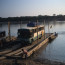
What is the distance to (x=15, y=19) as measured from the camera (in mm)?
Answer: 114625

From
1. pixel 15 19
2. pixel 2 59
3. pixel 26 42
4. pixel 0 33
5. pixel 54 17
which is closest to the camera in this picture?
pixel 2 59

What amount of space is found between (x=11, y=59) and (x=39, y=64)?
2.95 m

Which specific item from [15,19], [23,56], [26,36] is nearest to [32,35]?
[26,36]

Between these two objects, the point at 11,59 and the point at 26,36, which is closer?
the point at 11,59

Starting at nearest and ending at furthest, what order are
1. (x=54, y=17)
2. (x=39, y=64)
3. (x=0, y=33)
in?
1. (x=39, y=64)
2. (x=0, y=33)
3. (x=54, y=17)

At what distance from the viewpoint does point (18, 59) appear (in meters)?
14.5

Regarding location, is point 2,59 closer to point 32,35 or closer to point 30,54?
point 30,54

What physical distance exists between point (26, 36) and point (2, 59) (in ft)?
21.4

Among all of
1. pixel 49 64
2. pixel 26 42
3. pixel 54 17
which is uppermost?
pixel 54 17

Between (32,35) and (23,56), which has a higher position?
(32,35)

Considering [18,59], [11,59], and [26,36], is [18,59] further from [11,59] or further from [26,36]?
[26,36]

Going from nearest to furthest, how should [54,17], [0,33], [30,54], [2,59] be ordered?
[2,59]
[30,54]
[0,33]
[54,17]

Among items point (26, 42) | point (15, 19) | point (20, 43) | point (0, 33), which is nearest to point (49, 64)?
point (26, 42)

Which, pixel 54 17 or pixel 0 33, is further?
pixel 54 17
